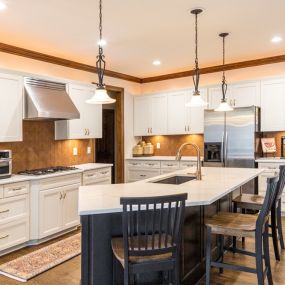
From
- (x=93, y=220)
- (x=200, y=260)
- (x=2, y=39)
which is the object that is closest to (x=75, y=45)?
(x=2, y=39)

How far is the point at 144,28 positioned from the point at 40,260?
3139 millimetres

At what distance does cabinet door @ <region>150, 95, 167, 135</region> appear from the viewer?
21.4ft

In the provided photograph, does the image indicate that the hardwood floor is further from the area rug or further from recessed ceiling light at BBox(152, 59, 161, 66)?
recessed ceiling light at BBox(152, 59, 161, 66)

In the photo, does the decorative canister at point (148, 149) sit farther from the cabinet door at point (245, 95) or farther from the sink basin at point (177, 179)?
the sink basin at point (177, 179)

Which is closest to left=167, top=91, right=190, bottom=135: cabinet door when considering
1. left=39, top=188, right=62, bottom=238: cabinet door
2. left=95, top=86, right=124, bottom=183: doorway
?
left=95, top=86, right=124, bottom=183: doorway

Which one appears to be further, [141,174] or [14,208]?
A: [141,174]

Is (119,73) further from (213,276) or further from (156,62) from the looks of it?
(213,276)

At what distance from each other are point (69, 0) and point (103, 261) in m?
2.56

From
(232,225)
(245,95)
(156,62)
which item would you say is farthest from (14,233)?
(245,95)

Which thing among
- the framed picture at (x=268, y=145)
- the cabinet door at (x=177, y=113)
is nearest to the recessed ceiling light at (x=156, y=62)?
the cabinet door at (x=177, y=113)

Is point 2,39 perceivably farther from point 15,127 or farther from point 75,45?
point 15,127

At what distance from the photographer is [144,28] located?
12.9 ft

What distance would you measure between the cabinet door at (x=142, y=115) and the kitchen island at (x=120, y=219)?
3544 millimetres

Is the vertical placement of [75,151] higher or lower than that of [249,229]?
higher
